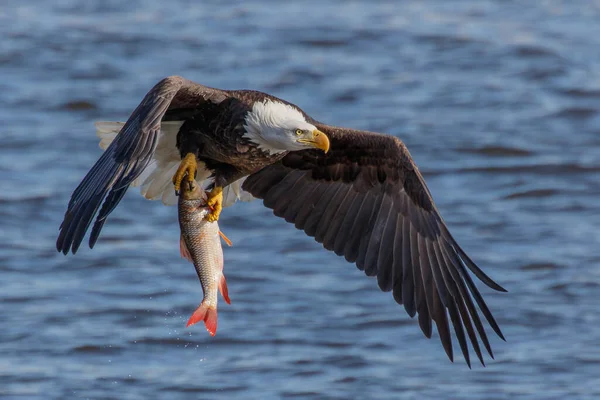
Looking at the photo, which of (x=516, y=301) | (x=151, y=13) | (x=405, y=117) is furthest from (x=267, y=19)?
(x=516, y=301)

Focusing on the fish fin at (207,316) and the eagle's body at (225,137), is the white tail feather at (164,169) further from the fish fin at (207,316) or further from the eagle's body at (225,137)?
the fish fin at (207,316)

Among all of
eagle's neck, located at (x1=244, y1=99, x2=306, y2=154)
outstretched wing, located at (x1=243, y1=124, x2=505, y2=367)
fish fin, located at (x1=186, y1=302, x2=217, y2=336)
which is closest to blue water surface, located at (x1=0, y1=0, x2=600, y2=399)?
outstretched wing, located at (x1=243, y1=124, x2=505, y2=367)

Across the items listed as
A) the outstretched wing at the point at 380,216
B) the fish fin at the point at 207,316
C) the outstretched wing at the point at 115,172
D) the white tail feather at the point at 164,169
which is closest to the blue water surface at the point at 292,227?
the outstretched wing at the point at 380,216

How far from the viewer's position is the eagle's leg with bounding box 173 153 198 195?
5832 millimetres

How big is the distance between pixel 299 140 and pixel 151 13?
338 inches

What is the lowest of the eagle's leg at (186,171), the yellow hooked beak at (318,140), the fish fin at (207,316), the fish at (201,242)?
the fish fin at (207,316)

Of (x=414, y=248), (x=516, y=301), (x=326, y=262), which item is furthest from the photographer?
(x=326, y=262)

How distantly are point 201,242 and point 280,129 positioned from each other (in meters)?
0.66

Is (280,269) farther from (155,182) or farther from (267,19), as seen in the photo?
(267,19)

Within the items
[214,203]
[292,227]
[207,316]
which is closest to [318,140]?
[214,203]

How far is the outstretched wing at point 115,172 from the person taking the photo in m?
5.01

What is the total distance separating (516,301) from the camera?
7.89 m

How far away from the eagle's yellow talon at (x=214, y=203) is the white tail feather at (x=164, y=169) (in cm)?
25

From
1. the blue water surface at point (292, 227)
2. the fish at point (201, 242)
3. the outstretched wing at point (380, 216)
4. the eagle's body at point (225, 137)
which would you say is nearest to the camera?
the fish at point (201, 242)
